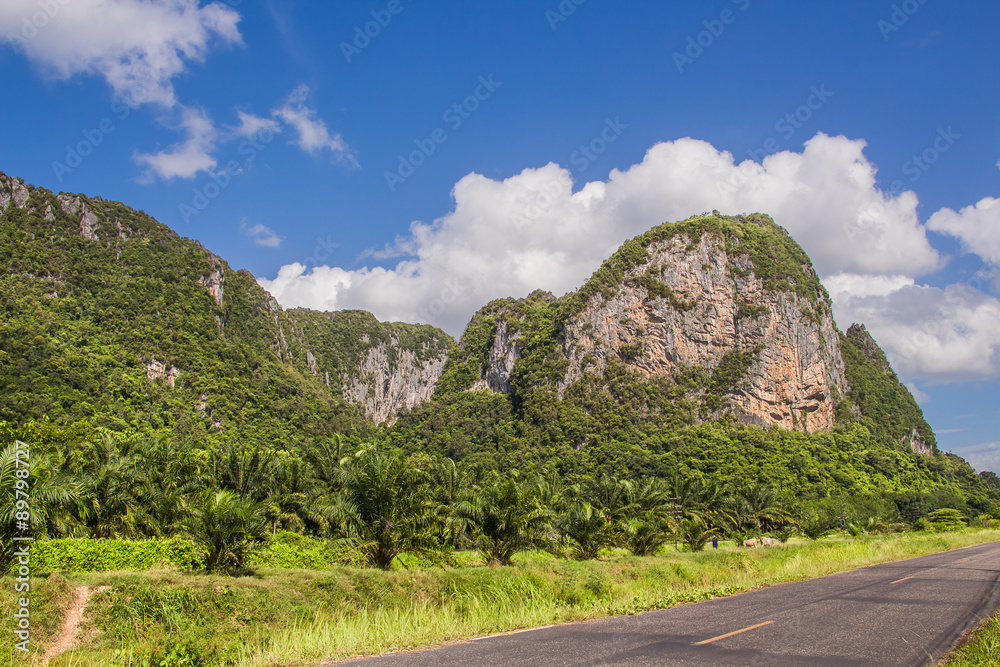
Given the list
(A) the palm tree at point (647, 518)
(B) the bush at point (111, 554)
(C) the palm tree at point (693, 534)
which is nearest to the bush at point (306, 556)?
(B) the bush at point (111, 554)

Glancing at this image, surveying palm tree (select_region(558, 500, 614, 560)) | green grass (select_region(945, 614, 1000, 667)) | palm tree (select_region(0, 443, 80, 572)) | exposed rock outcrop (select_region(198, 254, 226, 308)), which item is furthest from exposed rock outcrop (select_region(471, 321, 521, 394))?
green grass (select_region(945, 614, 1000, 667))

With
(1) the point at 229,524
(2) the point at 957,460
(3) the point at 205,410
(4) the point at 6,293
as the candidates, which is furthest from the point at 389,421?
(1) the point at 229,524

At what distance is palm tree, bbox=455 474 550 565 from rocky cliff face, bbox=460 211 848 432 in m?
93.6

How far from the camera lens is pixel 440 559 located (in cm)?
2383

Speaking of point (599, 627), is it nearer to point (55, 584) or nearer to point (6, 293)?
point (55, 584)

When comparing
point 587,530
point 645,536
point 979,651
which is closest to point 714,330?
point 645,536

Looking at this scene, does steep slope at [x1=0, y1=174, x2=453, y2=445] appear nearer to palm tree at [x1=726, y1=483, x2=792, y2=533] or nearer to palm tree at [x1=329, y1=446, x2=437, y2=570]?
palm tree at [x1=329, y1=446, x2=437, y2=570]

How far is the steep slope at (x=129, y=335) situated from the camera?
7469cm

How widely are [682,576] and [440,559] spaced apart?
1006 centimetres

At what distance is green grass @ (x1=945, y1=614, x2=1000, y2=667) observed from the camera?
706 centimetres

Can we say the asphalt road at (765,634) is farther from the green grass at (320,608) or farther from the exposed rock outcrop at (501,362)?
the exposed rock outcrop at (501,362)

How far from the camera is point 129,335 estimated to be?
98312 millimetres

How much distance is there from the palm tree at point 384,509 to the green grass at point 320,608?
445 cm

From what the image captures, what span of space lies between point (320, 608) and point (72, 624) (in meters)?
5.19
